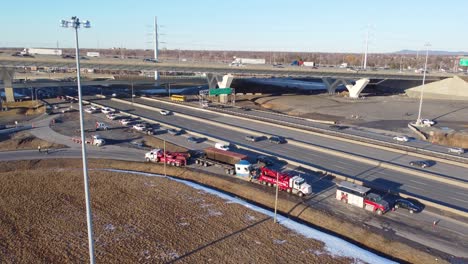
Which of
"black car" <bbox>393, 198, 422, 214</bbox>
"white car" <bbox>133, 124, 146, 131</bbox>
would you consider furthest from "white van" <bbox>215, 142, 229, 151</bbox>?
"black car" <bbox>393, 198, 422, 214</bbox>

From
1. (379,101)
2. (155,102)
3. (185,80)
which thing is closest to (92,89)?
(185,80)

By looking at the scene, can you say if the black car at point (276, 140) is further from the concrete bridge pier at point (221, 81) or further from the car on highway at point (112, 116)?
the concrete bridge pier at point (221, 81)

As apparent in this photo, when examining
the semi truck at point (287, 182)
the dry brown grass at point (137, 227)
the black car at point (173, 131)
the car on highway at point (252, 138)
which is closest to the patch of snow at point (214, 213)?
the dry brown grass at point (137, 227)

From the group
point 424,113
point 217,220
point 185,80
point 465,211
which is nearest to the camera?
point 217,220

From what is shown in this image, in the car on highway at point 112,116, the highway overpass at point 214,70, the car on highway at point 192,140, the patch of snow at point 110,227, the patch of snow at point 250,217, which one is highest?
the highway overpass at point 214,70

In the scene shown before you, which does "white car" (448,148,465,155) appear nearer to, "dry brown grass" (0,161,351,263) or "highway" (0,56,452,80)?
"dry brown grass" (0,161,351,263)

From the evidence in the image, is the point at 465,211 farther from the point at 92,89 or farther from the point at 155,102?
the point at 92,89

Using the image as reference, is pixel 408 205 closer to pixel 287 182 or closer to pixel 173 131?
pixel 287 182
